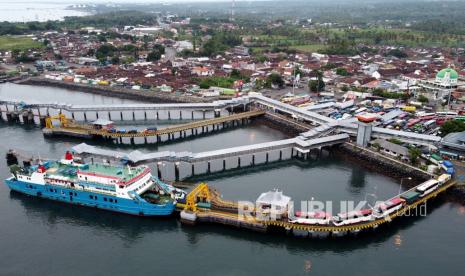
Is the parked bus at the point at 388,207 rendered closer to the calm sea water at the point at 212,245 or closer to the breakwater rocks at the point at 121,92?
the calm sea water at the point at 212,245

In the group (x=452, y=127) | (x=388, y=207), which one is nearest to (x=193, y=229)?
(x=388, y=207)

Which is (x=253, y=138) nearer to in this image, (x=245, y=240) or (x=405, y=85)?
(x=245, y=240)

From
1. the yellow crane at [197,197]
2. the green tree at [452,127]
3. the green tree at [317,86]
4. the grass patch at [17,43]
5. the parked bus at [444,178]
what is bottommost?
the parked bus at [444,178]

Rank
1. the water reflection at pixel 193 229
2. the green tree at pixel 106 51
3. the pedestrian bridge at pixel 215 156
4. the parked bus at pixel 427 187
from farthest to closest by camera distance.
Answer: the green tree at pixel 106 51 < the pedestrian bridge at pixel 215 156 < the parked bus at pixel 427 187 < the water reflection at pixel 193 229

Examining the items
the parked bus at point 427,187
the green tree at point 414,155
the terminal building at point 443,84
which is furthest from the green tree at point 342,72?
the parked bus at point 427,187

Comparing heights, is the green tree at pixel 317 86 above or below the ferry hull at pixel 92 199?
above

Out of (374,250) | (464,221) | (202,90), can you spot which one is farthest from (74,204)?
(202,90)

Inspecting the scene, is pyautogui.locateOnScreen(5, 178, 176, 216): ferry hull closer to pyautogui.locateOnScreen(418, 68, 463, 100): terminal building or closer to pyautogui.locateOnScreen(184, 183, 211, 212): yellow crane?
pyautogui.locateOnScreen(184, 183, 211, 212): yellow crane
